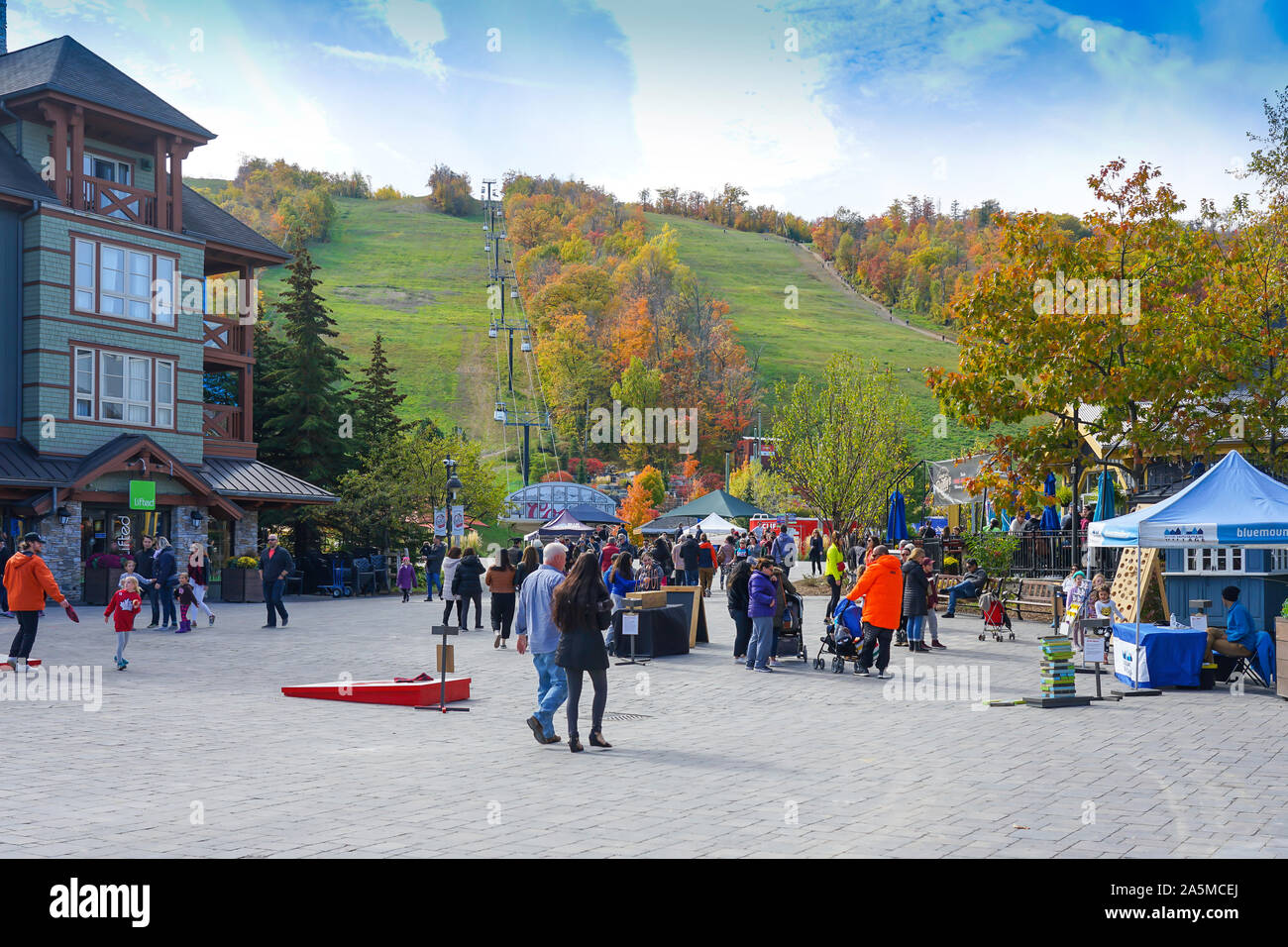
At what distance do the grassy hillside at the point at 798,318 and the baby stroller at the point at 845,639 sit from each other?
245 feet

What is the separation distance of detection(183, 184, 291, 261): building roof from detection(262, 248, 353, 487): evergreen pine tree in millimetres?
3055

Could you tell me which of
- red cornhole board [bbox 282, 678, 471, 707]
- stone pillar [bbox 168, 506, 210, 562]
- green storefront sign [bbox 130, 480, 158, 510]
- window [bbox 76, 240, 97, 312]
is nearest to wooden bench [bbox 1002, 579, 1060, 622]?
red cornhole board [bbox 282, 678, 471, 707]

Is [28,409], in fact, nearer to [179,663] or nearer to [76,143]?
[76,143]

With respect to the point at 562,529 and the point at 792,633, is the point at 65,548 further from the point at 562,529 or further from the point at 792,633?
the point at 792,633

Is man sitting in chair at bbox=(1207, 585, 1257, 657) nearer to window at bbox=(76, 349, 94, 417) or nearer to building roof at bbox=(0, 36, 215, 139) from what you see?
window at bbox=(76, 349, 94, 417)

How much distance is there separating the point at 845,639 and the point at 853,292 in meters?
142

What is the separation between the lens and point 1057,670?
500 inches

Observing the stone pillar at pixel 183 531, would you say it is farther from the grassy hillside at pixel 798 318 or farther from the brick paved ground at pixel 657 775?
the grassy hillside at pixel 798 318

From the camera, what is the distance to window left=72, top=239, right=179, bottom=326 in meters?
30.1

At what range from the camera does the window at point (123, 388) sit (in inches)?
1189

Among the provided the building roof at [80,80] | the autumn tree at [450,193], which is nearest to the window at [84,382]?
the building roof at [80,80]

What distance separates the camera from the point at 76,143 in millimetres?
30078

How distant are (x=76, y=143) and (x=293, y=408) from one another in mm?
11944
